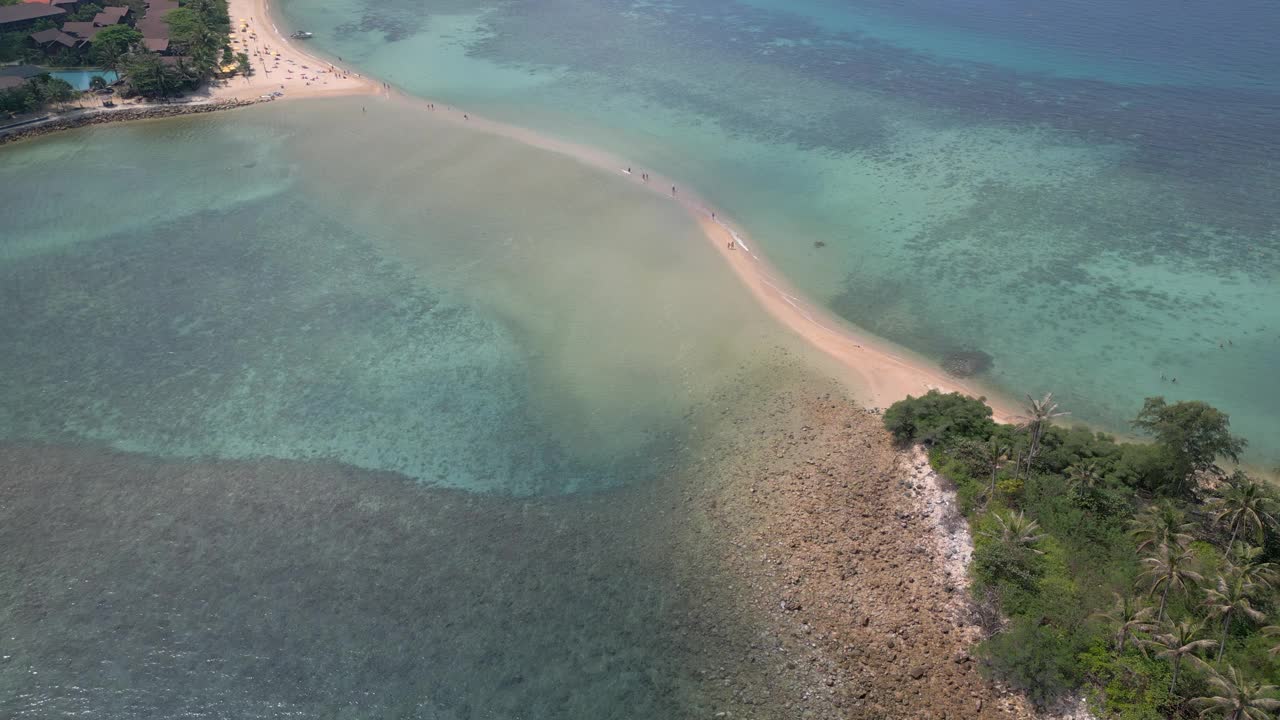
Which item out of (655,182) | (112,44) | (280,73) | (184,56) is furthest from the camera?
(280,73)

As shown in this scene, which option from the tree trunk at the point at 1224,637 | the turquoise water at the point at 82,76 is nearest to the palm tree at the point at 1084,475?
the tree trunk at the point at 1224,637

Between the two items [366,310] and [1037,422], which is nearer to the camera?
[1037,422]

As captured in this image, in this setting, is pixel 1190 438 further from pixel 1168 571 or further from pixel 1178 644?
pixel 1178 644

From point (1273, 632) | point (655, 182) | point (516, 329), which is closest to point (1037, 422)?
point (1273, 632)

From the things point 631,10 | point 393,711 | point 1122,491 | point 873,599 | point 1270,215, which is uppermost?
point 631,10

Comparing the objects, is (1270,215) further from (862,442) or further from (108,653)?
(108,653)

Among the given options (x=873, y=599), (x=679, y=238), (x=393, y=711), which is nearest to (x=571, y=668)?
(x=393, y=711)

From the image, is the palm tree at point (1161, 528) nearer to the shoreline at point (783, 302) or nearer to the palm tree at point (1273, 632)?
the palm tree at point (1273, 632)
